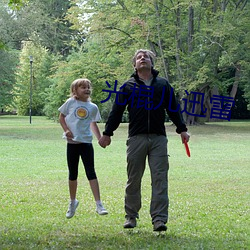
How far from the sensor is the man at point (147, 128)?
602 centimetres

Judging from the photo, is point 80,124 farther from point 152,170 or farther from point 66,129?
point 152,170

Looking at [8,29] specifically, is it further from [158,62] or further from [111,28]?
Result: [158,62]

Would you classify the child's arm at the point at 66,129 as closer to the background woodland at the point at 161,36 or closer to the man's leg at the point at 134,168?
the man's leg at the point at 134,168

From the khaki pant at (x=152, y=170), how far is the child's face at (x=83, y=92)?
900 millimetres

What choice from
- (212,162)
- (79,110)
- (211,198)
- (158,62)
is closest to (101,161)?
(212,162)

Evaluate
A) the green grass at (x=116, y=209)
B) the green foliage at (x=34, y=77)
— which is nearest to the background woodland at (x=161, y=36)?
the green grass at (x=116, y=209)

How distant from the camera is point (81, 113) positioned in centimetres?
668

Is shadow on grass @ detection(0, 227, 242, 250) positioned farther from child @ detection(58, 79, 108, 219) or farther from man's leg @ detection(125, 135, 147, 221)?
child @ detection(58, 79, 108, 219)

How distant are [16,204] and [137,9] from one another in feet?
107

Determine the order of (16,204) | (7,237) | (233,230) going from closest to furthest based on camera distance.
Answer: (7,237) < (233,230) < (16,204)

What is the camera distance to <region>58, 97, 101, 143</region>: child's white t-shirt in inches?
261

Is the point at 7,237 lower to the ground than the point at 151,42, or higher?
lower

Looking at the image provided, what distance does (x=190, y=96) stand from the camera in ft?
134

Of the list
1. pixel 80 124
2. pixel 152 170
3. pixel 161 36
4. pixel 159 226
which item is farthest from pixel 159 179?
pixel 161 36
